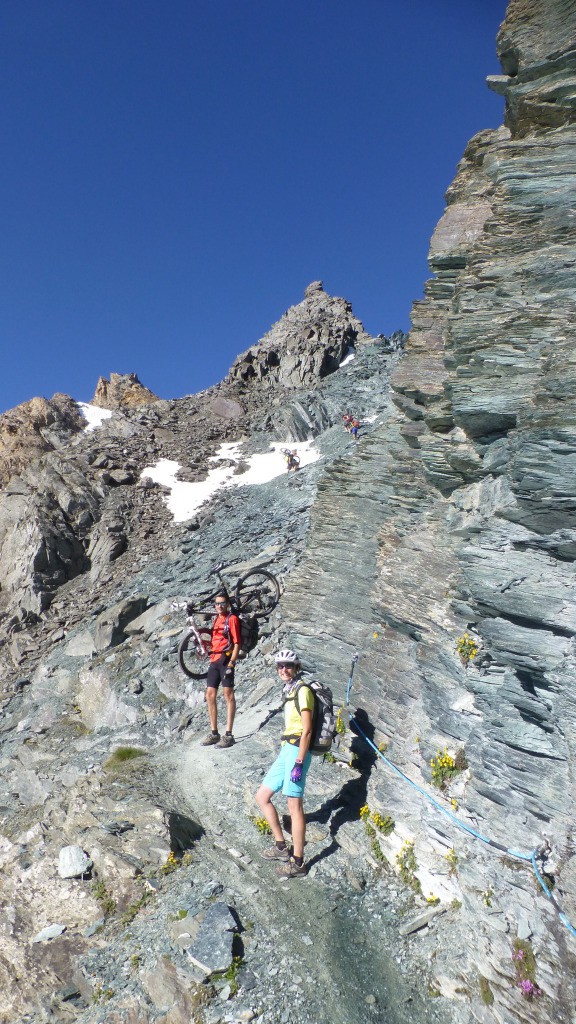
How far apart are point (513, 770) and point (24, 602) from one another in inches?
1283

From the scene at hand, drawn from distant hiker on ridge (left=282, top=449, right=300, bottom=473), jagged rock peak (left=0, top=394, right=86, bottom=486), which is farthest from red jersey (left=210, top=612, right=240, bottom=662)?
jagged rock peak (left=0, top=394, right=86, bottom=486)

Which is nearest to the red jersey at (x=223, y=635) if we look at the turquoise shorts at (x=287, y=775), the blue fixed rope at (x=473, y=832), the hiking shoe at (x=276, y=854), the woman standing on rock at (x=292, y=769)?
the blue fixed rope at (x=473, y=832)

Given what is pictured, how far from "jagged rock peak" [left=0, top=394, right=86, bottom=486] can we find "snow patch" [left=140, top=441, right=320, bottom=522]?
37.2 feet

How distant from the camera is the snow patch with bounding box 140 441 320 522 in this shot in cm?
4038

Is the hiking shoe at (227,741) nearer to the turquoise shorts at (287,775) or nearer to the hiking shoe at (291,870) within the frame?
the hiking shoe at (291,870)

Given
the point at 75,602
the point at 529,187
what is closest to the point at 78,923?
the point at 529,187

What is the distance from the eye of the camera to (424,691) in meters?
8.24

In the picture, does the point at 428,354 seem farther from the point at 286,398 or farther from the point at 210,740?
the point at 286,398

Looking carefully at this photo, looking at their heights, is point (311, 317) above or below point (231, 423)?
above

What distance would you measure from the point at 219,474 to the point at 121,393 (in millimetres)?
26027

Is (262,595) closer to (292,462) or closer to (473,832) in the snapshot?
(473,832)

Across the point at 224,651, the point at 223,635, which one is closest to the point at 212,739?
the point at 224,651

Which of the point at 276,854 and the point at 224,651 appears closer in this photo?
the point at 276,854

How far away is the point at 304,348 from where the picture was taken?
55688 millimetres
